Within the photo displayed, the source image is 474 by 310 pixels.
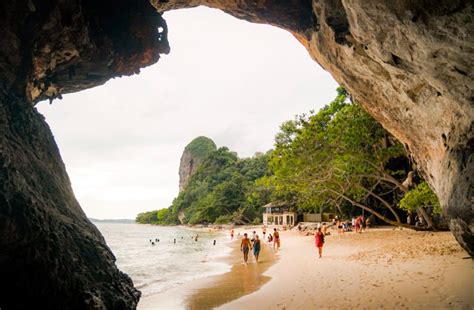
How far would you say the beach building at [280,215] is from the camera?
1710 inches

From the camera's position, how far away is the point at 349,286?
8.06m

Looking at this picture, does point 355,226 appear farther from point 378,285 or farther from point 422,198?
point 378,285

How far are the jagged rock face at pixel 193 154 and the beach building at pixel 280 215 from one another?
244ft

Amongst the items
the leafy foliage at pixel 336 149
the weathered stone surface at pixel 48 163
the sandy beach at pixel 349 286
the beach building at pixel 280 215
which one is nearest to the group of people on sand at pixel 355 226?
the leafy foliage at pixel 336 149

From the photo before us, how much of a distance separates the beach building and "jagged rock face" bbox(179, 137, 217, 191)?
7430cm

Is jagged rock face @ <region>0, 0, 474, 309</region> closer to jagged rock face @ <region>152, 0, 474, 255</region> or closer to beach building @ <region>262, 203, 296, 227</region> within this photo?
jagged rock face @ <region>152, 0, 474, 255</region>

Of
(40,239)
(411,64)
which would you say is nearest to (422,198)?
(411,64)

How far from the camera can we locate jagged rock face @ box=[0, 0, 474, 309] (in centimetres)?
466

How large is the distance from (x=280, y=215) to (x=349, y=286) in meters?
38.4

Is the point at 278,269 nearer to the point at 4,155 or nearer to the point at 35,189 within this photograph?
the point at 35,189

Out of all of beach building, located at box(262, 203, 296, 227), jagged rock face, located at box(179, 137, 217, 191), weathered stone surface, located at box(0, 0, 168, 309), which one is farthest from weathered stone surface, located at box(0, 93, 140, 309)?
jagged rock face, located at box(179, 137, 217, 191)

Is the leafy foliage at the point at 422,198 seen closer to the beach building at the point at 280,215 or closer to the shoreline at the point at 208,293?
the shoreline at the point at 208,293

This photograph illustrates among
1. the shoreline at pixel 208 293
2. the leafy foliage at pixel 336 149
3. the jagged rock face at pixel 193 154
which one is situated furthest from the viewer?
the jagged rock face at pixel 193 154

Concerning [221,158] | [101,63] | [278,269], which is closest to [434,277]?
[278,269]
